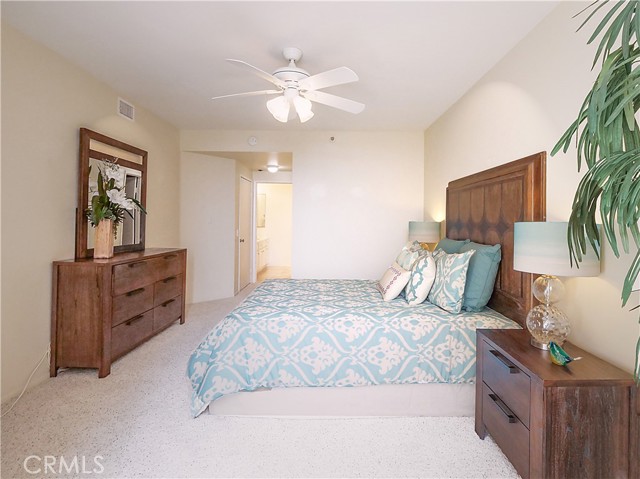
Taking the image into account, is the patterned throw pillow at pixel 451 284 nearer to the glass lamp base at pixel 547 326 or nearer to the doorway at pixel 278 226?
the glass lamp base at pixel 547 326

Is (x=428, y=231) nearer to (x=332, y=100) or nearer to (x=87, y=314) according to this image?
→ (x=332, y=100)

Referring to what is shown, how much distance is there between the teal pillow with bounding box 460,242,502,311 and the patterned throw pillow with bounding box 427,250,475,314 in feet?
0.28

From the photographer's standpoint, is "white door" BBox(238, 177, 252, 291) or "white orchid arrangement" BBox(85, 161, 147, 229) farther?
"white door" BBox(238, 177, 252, 291)

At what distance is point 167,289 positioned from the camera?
3.54 m

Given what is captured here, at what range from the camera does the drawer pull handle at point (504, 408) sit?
1.51 meters

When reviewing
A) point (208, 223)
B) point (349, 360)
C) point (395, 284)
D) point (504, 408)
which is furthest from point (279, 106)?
point (208, 223)

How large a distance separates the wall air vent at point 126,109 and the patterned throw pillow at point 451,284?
355 centimetres

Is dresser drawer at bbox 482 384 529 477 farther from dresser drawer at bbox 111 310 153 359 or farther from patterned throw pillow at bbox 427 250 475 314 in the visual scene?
dresser drawer at bbox 111 310 153 359

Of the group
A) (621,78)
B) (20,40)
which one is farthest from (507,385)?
(20,40)

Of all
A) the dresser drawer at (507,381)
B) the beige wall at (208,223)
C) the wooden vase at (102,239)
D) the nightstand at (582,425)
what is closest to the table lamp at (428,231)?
the dresser drawer at (507,381)

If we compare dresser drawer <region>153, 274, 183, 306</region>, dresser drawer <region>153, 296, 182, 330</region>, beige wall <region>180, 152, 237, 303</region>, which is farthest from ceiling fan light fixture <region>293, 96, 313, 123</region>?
beige wall <region>180, 152, 237, 303</region>

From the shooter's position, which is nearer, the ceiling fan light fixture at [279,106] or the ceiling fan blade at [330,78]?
the ceiling fan blade at [330,78]

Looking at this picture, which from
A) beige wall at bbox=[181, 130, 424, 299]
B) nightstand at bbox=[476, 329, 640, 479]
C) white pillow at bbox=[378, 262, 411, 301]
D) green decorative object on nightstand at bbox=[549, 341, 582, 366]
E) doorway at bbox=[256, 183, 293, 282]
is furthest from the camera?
doorway at bbox=[256, 183, 293, 282]

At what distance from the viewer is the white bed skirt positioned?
208 cm
